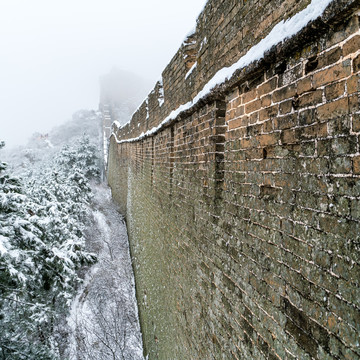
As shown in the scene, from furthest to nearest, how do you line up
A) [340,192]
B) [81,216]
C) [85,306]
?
[81,216] < [85,306] < [340,192]

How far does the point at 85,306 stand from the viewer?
9219mm

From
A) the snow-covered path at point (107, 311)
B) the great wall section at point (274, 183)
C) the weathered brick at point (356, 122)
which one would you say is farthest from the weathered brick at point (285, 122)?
the snow-covered path at point (107, 311)

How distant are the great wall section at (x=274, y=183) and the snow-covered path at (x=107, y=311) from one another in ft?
17.1

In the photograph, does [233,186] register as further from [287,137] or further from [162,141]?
[162,141]

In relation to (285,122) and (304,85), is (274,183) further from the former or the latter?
(304,85)

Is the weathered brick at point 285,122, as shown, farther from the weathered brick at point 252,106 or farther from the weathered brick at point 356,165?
the weathered brick at point 356,165

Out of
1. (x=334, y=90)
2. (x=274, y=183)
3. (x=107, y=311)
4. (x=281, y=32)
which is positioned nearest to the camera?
(x=334, y=90)

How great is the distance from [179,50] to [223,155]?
2.00m

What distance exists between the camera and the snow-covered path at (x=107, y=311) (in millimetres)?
Result: 7363

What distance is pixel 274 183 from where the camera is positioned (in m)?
1.55

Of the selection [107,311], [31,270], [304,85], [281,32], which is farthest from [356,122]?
[107,311]

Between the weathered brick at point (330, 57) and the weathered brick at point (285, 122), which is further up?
the weathered brick at point (330, 57)

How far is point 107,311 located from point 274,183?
28.8 ft

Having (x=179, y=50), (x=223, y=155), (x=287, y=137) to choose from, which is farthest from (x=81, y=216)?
(x=287, y=137)
